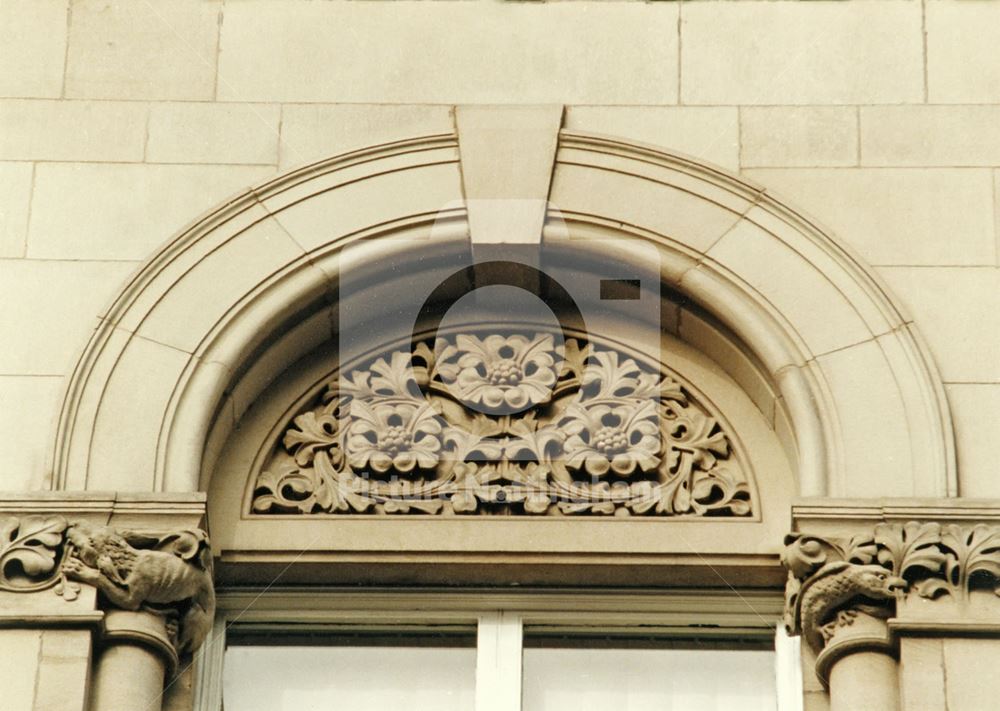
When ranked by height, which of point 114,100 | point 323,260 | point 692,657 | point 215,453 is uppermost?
point 114,100

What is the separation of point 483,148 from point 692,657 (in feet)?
8.47

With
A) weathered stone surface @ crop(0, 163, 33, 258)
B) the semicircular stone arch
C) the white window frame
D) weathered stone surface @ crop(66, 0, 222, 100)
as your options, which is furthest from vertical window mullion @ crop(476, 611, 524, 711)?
weathered stone surface @ crop(66, 0, 222, 100)

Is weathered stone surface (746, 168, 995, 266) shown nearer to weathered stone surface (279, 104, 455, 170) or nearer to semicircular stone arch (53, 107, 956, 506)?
semicircular stone arch (53, 107, 956, 506)

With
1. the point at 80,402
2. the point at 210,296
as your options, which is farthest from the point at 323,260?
the point at 80,402

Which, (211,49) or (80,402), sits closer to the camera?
(80,402)

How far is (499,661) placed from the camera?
37.9 feet

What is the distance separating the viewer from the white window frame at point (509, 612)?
11.7m

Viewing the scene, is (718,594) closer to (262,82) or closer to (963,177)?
(963,177)

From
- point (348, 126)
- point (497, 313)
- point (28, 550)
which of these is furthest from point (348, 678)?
→ point (348, 126)

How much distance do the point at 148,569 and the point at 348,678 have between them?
1.18 m

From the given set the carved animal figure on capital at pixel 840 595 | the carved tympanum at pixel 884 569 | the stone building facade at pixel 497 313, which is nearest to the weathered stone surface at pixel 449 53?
the stone building facade at pixel 497 313

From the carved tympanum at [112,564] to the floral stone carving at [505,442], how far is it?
2.82ft

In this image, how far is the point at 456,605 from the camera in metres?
11.7

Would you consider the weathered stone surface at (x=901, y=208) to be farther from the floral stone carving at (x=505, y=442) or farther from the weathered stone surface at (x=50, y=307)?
the weathered stone surface at (x=50, y=307)
